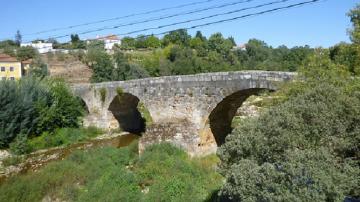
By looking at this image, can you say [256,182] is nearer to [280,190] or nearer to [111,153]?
[280,190]

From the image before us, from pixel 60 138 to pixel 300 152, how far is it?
16.8 meters

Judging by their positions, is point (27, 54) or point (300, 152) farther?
point (27, 54)

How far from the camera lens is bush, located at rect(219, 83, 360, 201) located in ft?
15.8

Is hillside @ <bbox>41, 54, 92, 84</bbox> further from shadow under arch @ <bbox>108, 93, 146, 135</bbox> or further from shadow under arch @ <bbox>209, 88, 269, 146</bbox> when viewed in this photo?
shadow under arch @ <bbox>209, 88, 269, 146</bbox>

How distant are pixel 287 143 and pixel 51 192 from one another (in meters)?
8.52

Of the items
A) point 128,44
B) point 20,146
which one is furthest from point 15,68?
point 128,44

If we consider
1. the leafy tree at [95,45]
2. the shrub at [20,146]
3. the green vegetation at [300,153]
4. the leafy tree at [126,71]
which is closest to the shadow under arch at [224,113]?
the green vegetation at [300,153]

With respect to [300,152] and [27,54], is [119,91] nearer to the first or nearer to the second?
[300,152]

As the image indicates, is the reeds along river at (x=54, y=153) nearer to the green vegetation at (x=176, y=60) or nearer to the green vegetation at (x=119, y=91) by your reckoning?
the green vegetation at (x=119, y=91)

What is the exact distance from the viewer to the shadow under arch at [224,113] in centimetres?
1356

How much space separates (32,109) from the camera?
19469 millimetres

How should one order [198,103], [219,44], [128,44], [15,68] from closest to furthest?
[198,103]
[15,68]
[219,44]
[128,44]

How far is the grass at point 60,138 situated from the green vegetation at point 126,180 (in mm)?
5673

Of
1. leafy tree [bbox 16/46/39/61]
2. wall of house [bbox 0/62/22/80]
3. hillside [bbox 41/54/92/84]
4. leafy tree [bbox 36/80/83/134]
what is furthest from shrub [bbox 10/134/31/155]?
leafy tree [bbox 16/46/39/61]
